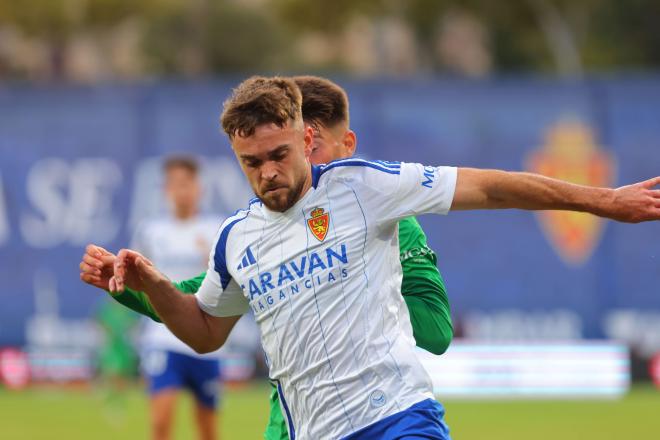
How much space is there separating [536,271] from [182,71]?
2722 centimetres

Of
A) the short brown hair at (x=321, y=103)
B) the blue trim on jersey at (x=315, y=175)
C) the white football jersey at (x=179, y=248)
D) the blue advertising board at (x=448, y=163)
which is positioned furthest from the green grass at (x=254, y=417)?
the blue trim on jersey at (x=315, y=175)

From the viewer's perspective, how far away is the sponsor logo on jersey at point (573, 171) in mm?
17109

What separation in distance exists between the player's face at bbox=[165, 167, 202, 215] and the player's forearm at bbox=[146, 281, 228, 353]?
518cm

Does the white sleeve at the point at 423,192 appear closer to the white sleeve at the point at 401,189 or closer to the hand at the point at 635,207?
the white sleeve at the point at 401,189

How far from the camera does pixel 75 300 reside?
17.2 m

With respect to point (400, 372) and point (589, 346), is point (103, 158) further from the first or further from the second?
point (400, 372)

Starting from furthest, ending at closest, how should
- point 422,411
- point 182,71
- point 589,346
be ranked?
point 182,71, point 589,346, point 422,411

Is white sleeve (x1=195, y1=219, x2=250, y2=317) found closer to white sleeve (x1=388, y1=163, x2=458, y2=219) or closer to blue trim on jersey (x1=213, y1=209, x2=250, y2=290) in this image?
blue trim on jersey (x1=213, y1=209, x2=250, y2=290)

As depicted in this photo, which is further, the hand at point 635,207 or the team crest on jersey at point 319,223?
the team crest on jersey at point 319,223

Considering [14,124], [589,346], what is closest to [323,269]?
[589,346]

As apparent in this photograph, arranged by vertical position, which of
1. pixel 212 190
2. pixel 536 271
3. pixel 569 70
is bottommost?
pixel 536 271

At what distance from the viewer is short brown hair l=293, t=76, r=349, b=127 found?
588 centimetres

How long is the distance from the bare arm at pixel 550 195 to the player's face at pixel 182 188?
5.80 metres

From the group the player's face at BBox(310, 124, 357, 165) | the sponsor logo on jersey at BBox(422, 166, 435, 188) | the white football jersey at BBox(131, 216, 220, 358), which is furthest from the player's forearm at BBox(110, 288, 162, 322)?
the white football jersey at BBox(131, 216, 220, 358)
